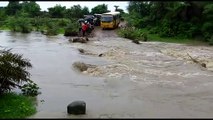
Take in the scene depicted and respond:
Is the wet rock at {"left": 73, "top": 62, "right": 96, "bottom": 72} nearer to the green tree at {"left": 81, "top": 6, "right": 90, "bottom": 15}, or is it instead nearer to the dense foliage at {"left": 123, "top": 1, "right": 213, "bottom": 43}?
the dense foliage at {"left": 123, "top": 1, "right": 213, "bottom": 43}

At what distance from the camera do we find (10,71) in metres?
12.8

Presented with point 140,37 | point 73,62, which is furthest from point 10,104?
point 140,37

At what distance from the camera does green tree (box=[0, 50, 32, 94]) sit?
12.8 meters

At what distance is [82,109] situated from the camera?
11688mm

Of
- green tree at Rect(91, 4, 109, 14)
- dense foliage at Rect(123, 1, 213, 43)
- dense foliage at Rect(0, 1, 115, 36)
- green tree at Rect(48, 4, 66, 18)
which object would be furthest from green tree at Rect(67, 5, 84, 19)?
dense foliage at Rect(123, 1, 213, 43)

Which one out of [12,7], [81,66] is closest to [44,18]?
[12,7]

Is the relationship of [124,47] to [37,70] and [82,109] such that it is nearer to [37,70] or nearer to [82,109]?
[37,70]

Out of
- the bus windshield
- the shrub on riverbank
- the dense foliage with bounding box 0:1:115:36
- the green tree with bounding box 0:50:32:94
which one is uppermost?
the green tree with bounding box 0:50:32:94

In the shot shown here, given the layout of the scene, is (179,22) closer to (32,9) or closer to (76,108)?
(32,9)

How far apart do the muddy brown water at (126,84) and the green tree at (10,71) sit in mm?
1067

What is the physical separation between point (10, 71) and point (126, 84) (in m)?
5.42

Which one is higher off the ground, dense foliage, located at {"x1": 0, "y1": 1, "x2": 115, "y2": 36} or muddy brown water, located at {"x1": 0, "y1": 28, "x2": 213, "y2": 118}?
muddy brown water, located at {"x1": 0, "y1": 28, "x2": 213, "y2": 118}

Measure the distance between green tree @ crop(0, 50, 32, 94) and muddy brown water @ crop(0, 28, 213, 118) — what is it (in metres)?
1.07

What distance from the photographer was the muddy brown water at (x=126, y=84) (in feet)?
40.8
